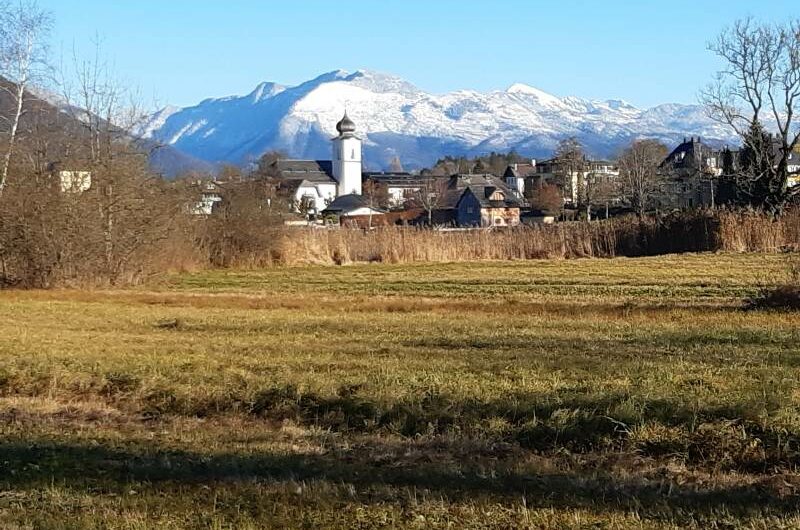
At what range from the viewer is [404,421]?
991 centimetres

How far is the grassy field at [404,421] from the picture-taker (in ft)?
21.8

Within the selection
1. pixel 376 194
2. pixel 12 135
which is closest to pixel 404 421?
pixel 12 135

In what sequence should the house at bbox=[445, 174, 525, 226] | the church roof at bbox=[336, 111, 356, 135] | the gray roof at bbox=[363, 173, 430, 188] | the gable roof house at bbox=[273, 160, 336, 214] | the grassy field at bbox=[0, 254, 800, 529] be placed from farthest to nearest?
the church roof at bbox=[336, 111, 356, 135], the gray roof at bbox=[363, 173, 430, 188], the gable roof house at bbox=[273, 160, 336, 214], the house at bbox=[445, 174, 525, 226], the grassy field at bbox=[0, 254, 800, 529]

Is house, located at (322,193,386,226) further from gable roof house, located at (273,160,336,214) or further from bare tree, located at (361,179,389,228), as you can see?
gable roof house, located at (273,160,336,214)

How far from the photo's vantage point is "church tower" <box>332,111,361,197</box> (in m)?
175

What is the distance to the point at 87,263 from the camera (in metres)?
33.5

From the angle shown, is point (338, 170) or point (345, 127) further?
point (345, 127)

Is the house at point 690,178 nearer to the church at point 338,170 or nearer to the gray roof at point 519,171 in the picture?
the gray roof at point 519,171

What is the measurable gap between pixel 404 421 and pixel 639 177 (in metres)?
82.5

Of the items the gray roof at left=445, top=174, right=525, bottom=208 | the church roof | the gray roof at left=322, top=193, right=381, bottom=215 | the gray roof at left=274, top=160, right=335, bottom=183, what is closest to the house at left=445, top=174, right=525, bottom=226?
the gray roof at left=445, top=174, right=525, bottom=208

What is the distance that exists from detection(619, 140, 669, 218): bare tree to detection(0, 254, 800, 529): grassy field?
238ft

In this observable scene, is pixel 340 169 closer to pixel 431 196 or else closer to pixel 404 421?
pixel 431 196

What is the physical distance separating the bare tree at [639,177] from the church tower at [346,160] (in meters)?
71.8

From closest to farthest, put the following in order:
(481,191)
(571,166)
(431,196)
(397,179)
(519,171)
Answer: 1. (571,166)
2. (481,191)
3. (431,196)
4. (519,171)
5. (397,179)
